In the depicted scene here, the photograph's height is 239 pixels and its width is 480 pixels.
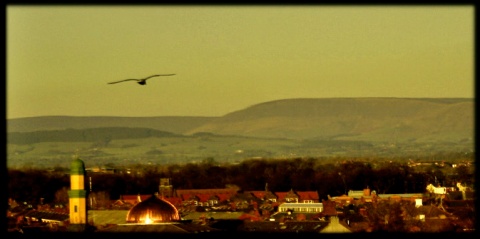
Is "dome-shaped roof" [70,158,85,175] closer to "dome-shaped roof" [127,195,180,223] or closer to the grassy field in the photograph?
"dome-shaped roof" [127,195,180,223]

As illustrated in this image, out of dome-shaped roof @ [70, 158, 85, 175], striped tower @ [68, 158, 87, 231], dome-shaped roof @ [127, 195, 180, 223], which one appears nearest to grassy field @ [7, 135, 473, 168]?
striped tower @ [68, 158, 87, 231]

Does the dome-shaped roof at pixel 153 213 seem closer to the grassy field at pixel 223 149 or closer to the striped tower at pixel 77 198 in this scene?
the striped tower at pixel 77 198

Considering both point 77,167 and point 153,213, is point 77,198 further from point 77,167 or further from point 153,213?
point 153,213

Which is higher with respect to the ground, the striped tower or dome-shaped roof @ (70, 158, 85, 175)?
dome-shaped roof @ (70, 158, 85, 175)

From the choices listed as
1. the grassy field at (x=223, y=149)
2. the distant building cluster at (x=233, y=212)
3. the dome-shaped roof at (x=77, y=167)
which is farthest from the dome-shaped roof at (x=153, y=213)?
the grassy field at (x=223, y=149)

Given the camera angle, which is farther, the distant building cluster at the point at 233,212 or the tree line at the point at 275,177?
the tree line at the point at 275,177

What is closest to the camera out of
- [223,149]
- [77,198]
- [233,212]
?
[77,198]

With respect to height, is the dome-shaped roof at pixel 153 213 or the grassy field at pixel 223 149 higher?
the grassy field at pixel 223 149

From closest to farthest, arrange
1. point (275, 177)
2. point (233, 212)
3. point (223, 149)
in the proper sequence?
point (233, 212) < point (275, 177) < point (223, 149)

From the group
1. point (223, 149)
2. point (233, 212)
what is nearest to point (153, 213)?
point (233, 212)

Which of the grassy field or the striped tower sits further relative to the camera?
the grassy field
